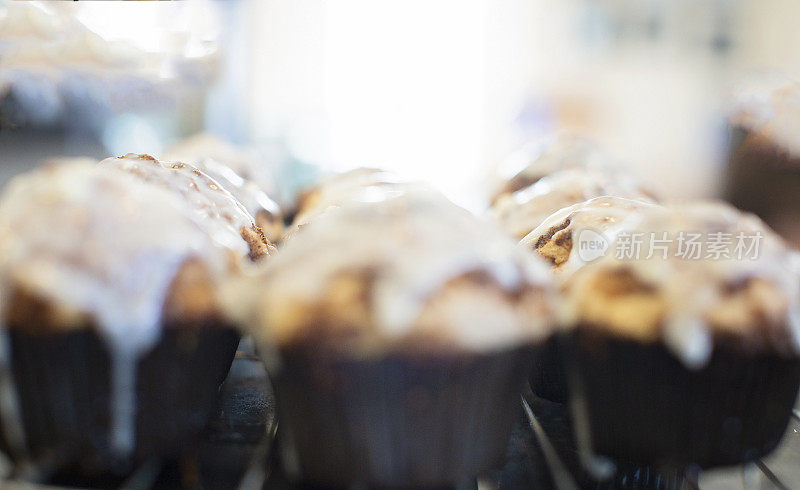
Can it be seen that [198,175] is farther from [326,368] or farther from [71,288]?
[326,368]

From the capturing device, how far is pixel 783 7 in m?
4.46

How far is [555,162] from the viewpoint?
2416 mm

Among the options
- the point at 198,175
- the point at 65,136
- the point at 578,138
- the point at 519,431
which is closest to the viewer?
the point at 519,431

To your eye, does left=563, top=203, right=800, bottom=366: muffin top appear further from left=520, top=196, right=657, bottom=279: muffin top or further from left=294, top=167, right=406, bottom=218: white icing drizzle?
left=294, top=167, right=406, bottom=218: white icing drizzle

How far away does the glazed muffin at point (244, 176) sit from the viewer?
5.68 feet

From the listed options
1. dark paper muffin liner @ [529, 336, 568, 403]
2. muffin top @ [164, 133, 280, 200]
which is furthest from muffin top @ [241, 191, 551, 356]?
muffin top @ [164, 133, 280, 200]

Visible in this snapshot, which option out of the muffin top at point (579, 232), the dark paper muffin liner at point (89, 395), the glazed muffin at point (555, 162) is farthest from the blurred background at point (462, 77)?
the dark paper muffin liner at point (89, 395)

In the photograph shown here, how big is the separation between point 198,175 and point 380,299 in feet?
2.36

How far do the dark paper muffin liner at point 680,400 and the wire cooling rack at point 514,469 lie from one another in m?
0.07

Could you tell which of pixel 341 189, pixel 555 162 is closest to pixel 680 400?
pixel 341 189

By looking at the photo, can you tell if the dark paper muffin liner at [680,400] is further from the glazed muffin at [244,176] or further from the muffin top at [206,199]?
the glazed muffin at [244,176]

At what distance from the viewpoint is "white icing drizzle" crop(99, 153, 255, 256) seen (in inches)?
47.3

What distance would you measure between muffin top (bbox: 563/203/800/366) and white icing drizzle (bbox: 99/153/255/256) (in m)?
0.65

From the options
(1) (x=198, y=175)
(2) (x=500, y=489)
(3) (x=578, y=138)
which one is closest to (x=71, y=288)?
(1) (x=198, y=175)
